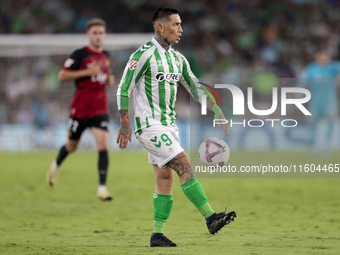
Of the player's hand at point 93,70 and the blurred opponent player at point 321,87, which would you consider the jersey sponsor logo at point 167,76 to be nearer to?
the player's hand at point 93,70

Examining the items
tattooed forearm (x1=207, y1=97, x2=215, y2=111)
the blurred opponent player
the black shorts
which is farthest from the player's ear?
the blurred opponent player

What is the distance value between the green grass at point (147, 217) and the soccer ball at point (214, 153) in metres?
0.70

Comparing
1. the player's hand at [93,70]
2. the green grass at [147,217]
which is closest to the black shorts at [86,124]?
the player's hand at [93,70]

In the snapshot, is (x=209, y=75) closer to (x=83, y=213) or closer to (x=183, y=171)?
(x=83, y=213)

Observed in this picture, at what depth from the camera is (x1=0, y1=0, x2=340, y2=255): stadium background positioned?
16.3 ft

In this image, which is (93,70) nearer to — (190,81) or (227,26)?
(190,81)

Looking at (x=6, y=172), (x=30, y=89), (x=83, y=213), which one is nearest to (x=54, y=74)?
(x=30, y=89)

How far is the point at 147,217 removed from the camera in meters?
6.30

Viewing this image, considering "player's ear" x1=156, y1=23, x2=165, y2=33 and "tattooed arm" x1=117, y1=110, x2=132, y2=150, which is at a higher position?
"player's ear" x1=156, y1=23, x2=165, y2=33

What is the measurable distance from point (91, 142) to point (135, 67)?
12359 millimetres

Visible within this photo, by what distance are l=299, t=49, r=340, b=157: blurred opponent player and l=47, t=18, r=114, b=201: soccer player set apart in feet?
20.5

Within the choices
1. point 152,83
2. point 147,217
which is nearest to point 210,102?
point 152,83

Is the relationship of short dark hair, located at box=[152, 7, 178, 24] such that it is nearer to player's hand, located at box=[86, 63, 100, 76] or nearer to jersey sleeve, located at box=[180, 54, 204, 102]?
jersey sleeve, located at box=[180, 54, 204, 102]

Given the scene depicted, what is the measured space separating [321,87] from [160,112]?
30.3 ft
